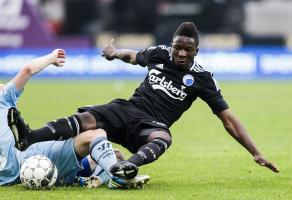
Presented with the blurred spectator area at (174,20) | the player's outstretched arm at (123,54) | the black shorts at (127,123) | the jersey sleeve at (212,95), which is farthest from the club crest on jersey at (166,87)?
the blurred spectator area at (174,20)

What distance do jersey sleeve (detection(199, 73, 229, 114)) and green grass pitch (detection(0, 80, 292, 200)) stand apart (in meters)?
0.79

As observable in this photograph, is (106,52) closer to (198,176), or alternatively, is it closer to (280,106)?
(198,176)

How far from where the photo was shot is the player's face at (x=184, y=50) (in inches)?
352

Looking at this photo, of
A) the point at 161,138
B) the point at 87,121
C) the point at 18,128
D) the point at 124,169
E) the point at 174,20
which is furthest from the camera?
the point at 174,20

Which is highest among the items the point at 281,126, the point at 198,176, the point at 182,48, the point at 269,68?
the point at 182,48

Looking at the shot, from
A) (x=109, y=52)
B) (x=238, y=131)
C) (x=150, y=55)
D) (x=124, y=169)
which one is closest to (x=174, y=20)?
(x=109, y=52)

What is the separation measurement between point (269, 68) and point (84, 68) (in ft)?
19.1

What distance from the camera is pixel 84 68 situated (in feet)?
90.8

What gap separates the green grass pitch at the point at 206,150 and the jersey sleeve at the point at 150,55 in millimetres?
1281

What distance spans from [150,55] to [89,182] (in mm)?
1623

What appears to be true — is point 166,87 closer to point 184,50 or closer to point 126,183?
point 184,50

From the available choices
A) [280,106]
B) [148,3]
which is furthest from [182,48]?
[148,3]

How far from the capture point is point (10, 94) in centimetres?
873

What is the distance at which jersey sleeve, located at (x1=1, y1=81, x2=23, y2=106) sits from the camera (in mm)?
8711
